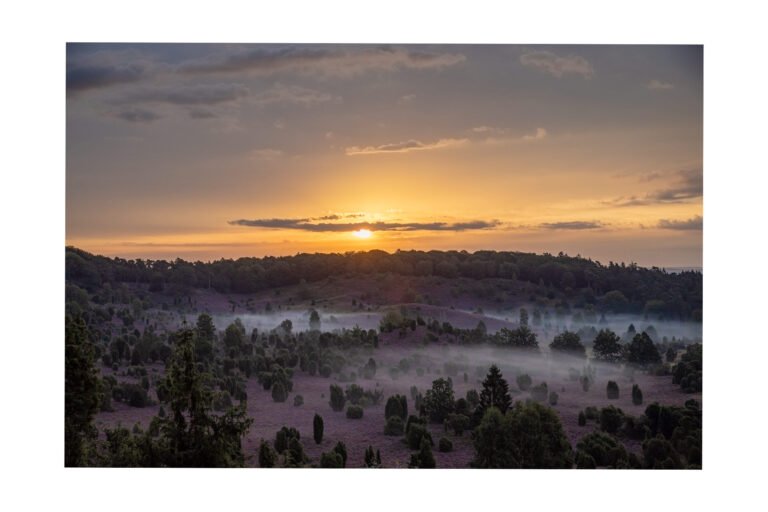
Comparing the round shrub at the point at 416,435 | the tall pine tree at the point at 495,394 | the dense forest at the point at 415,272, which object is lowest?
the round shrub at the point at 416,435

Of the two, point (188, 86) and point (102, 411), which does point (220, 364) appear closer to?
point (102, 411)

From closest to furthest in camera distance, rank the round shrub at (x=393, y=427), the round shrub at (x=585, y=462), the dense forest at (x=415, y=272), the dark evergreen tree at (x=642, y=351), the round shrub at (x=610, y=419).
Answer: the round shrub at (x=585, y=462) < the round shrub at (x=610, y=419) < the round shrub at (x=393, y=427) < the dark evergreen tree at (x=642, y=351) < the dense forest at (x=415, y=272)

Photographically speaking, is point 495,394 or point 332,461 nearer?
point 332,461

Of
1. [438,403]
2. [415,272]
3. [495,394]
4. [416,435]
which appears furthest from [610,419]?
[415,272]

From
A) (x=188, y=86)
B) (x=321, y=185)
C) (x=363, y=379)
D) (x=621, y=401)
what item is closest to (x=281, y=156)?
(x=321, y=185)

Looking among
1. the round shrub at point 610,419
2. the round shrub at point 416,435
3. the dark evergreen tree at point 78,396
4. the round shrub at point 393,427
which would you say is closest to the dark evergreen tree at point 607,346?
the round shrub at point 610,419

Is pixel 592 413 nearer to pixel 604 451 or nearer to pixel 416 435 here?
pixel 604 451

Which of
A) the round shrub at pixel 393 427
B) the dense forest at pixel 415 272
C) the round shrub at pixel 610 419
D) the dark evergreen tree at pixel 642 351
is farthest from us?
the dense forest at pixel 415 272

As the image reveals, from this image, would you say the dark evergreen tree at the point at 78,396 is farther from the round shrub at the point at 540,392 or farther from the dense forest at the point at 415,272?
the round shrub at the point at 540,392
